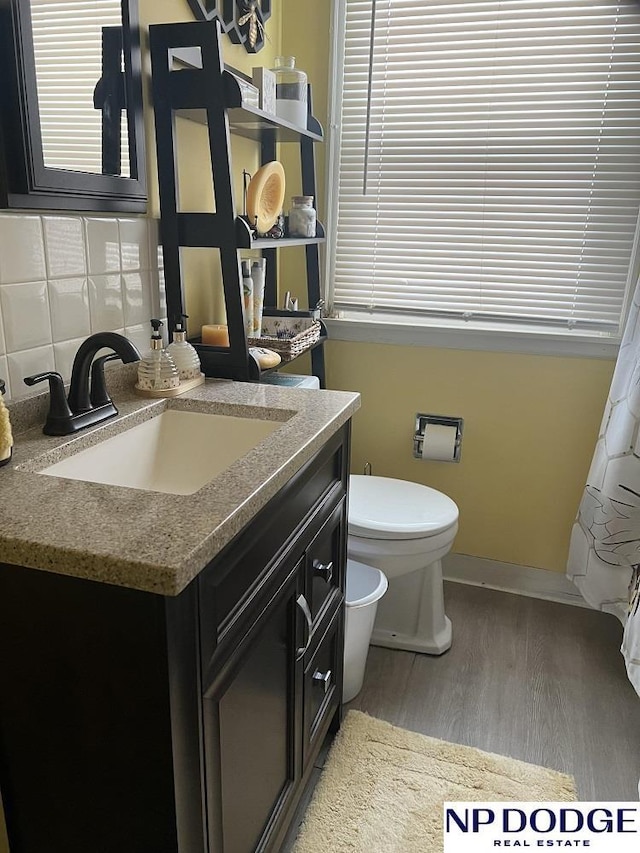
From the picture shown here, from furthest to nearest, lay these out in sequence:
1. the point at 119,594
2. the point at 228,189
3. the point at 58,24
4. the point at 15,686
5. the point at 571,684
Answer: the point at 571,684
the point at 228,189
the point at 58,24
the point at 15,686
the point at 119,594

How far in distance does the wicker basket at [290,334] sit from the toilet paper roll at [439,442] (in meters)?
0.56

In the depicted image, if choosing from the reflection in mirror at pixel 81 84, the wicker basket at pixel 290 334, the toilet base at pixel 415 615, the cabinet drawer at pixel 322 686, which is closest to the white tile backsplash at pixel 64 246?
the reflection in mirror at pixel 81 84

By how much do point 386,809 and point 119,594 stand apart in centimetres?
106

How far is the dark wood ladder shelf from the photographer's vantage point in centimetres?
144

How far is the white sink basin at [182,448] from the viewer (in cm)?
131

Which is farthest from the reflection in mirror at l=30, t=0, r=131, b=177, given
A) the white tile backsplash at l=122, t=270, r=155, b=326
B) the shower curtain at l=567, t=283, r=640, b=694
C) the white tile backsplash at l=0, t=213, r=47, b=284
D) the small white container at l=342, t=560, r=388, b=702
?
the shower curtain at l=567, t=283, r=640, b=694

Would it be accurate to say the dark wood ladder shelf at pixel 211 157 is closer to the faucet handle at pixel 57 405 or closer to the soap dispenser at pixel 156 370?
the soap dispenser at pixel 156 370

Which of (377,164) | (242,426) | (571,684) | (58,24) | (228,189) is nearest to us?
(58,24)

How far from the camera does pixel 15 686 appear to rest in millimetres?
909

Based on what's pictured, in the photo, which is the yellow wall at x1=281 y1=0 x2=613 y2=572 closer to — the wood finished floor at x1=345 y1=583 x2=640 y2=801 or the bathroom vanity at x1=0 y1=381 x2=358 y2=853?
the wood finished floor at x1=345 y1=583 x2=640 y2=801

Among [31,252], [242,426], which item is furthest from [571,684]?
[31,252]

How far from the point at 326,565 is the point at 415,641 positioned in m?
0.81

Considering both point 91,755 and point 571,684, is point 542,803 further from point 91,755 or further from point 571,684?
point 91,755

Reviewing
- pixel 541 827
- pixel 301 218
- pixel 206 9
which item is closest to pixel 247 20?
pixel 206 9
